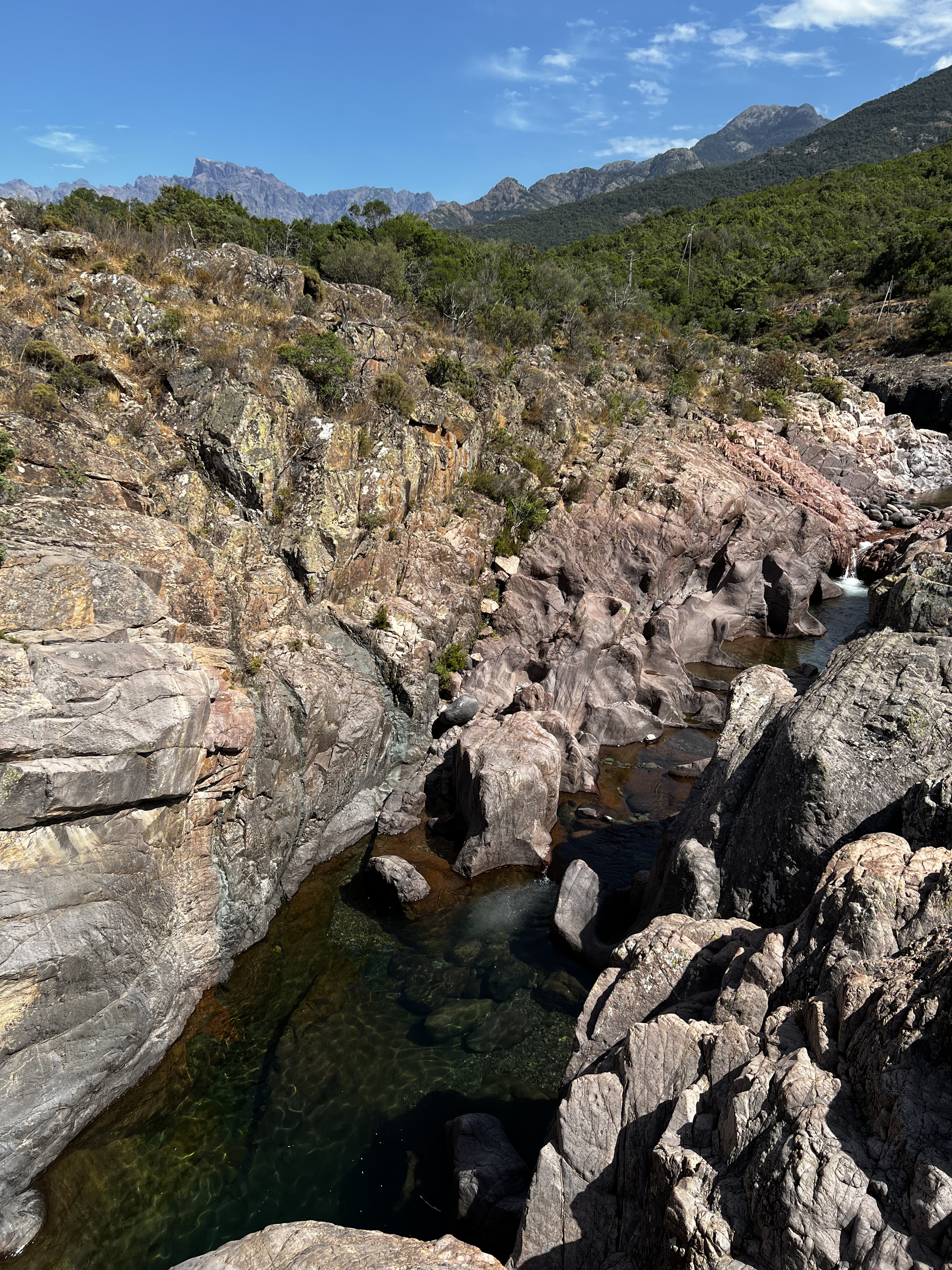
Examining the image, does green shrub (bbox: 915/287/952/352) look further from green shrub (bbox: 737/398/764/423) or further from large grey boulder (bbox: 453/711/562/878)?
large grey boulder (bbox: 453/711/562/878)

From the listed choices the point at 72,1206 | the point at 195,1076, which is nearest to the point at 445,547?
the point at 195,1076

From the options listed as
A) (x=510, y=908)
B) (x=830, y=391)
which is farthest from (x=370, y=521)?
(x=830, y=391)

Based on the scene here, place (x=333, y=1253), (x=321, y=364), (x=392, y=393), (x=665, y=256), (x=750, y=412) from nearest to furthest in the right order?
1. (x=333, y=1253)
2. (x=321, y=364)
3. (x=392, y=393)
4. (x=750, y=412)
5. (x=665, y=256)

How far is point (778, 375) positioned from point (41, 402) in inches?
1794

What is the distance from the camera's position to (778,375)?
46.5 meters

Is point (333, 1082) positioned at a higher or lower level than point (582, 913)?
lower

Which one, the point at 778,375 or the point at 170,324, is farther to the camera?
the point at 778,375

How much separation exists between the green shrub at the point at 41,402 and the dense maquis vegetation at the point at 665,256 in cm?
1190

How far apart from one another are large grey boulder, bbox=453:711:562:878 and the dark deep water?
0.55m

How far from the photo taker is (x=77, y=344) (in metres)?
17.7

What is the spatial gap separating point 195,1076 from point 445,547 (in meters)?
17.3

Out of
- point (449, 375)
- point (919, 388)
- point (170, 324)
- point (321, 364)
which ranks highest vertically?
point (170, 324)

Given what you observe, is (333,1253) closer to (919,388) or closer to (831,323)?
(919,388)

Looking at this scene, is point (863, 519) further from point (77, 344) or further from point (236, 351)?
point (77, 344)
